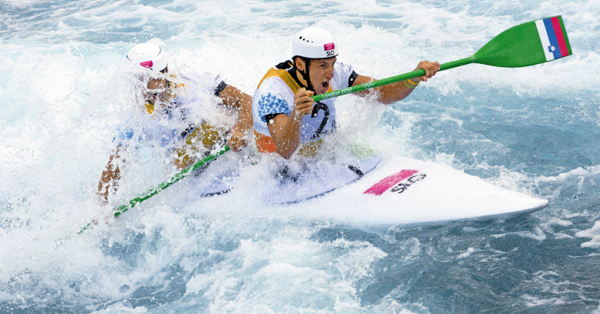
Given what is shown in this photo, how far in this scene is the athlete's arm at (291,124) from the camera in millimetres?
3244

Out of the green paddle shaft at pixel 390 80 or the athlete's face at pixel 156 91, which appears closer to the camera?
the green paddle shaft at pixel 390 80

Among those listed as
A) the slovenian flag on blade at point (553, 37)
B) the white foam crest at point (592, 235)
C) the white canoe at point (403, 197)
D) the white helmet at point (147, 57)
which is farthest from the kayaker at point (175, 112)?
the white foam crest at point (592, 235)

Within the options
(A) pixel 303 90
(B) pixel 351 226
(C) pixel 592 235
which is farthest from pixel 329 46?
(C) pixel 592 235

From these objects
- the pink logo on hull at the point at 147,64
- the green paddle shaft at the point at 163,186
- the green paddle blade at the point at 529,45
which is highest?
the pink logo on hull at the point at 147,64

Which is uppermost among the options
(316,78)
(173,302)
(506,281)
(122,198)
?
(316,78)

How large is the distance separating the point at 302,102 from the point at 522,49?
1.74 meters

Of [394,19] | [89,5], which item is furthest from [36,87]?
[394,19]

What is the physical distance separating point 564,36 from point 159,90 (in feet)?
9.66

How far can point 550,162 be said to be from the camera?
467cm

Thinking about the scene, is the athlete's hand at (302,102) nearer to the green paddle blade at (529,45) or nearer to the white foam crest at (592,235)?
the green paddle blade at (529,45)

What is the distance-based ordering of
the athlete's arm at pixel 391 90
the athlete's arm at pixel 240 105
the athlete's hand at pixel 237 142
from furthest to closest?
the athlete's arm at pixel 240 105 < the athlete's hand at pixel 237 142 < the athlete's arm at pixel 391 90

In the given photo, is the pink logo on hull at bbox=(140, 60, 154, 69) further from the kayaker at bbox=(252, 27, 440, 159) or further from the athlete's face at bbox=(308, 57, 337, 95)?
the athlete's face at bbox=(308, 57, 337, 95)

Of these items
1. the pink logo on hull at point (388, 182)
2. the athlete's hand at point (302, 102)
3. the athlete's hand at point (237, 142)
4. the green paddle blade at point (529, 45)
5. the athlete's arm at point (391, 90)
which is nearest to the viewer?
the athlete's hand at point (302, 102)

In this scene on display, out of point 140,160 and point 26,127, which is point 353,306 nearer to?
point 140,160
